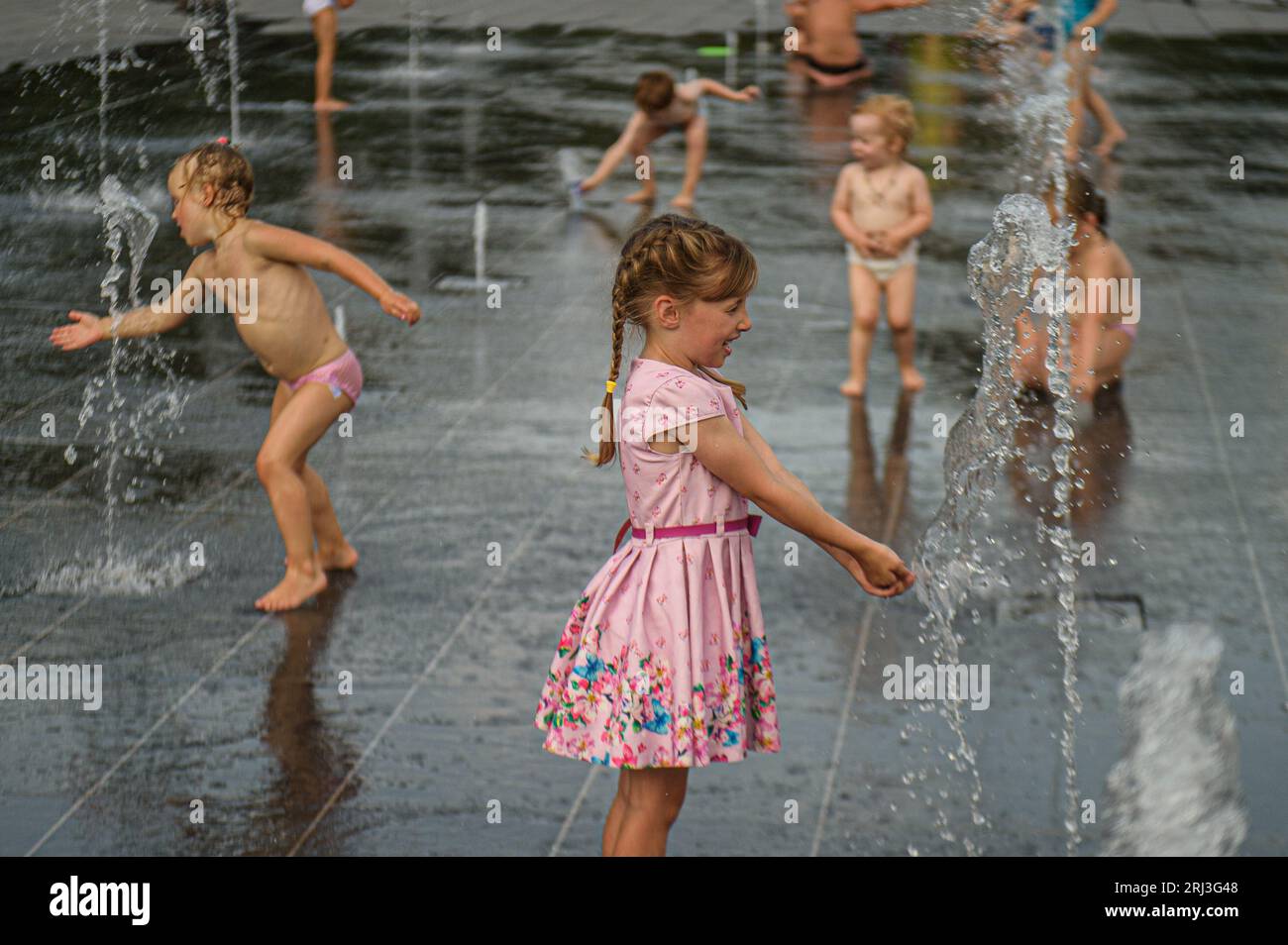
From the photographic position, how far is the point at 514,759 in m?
5.55

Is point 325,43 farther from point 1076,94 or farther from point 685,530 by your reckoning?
point 685,530

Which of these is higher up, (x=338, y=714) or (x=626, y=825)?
(x=626, y=825)

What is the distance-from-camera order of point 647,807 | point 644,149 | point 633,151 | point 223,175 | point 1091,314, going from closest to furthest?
point 647,807, point 223,175, point 1091,314, point 633,151, point 644,149

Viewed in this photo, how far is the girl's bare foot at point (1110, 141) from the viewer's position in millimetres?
14555

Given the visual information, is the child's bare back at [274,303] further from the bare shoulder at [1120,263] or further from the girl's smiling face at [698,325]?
the bare shoulder at [1120,263]

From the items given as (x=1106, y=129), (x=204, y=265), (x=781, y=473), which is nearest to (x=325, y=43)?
(x=1106, y=129)

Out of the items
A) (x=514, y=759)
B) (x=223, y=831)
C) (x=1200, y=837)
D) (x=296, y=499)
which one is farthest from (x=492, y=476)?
(x=1200, y=837)

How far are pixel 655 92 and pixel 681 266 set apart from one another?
30.1 feet

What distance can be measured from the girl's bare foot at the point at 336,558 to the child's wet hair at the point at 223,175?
129 cm

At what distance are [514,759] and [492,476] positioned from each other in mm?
2533

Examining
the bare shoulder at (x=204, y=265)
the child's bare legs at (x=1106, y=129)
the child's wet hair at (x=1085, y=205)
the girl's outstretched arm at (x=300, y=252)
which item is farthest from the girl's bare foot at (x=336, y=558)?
the child's bare legs at (x=1106, y=129)

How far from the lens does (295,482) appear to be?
6.70 m

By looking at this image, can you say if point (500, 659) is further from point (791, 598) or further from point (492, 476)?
point (492, 476)

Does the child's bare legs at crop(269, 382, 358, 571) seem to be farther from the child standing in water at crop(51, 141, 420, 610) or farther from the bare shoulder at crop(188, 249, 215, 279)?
the bare shoulder at crop(188, 249, 215, 279)
